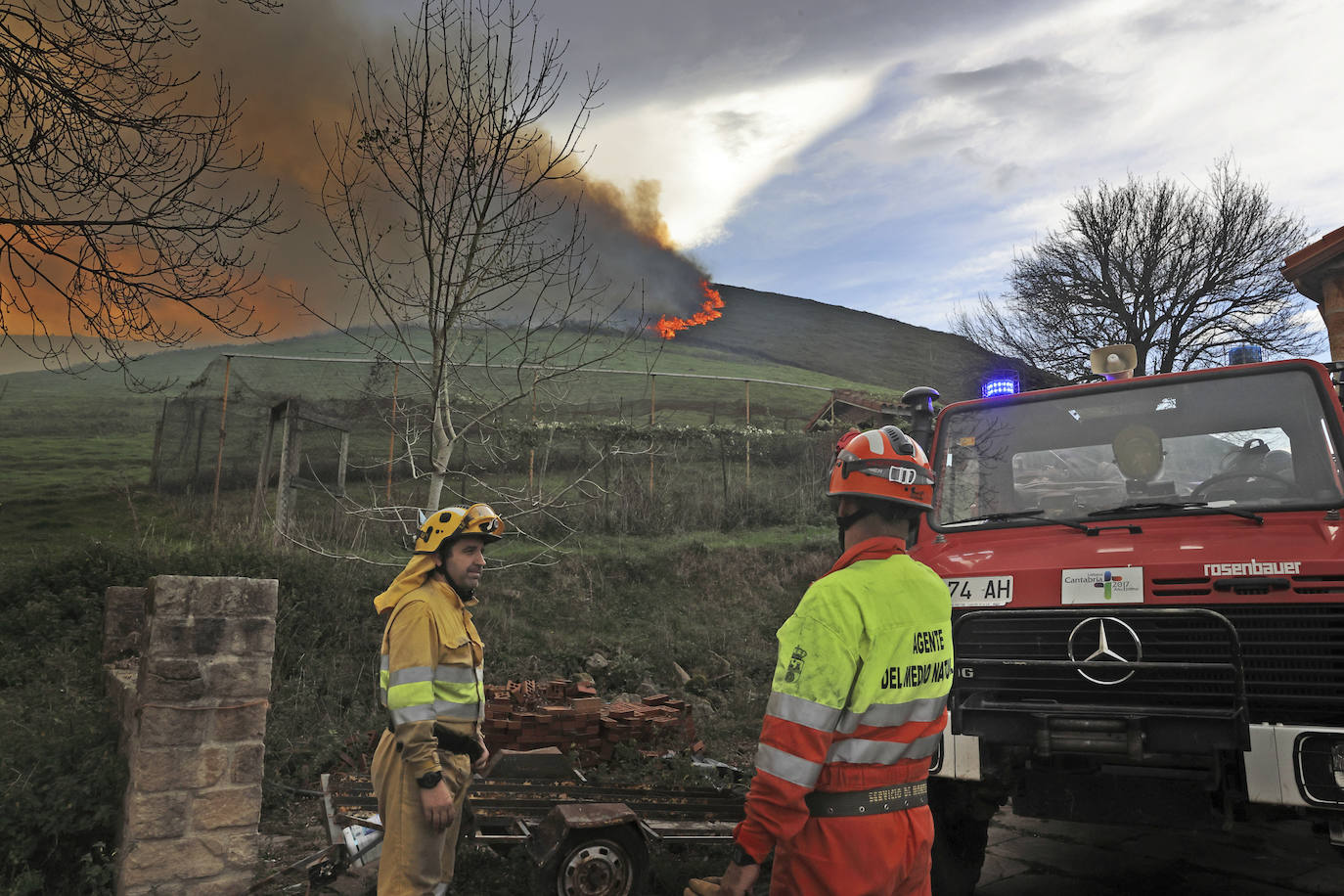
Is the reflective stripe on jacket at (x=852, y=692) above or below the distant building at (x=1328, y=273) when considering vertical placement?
below

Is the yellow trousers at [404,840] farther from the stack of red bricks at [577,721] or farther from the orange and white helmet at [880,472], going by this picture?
the stack of red bricks at [577,721]

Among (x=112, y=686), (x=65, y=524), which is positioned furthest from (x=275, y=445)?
(x=112, y=686)

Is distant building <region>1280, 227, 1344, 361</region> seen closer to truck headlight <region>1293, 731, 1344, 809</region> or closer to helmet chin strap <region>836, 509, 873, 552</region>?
truck headlight <region>1293, 731, 1344, 809</region>

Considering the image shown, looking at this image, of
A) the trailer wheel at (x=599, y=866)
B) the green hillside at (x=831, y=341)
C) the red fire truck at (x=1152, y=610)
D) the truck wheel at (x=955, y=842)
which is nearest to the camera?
the red fire truck at (x=1152, y=610)

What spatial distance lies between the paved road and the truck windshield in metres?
2.17

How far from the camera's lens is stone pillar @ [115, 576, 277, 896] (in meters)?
4.27

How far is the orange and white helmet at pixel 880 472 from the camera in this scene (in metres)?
2.60

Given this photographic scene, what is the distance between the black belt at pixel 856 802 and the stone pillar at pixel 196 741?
3346 millimetres

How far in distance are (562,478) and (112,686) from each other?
838 cm

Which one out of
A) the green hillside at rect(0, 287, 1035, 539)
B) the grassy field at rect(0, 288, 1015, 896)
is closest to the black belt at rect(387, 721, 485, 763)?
the grassy field at rect(0, 288, 1015, 896)

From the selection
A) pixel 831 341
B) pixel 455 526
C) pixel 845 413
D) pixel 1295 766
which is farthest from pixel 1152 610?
pixel 831 341

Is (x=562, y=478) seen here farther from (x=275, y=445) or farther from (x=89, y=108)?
(x=89, y=108)

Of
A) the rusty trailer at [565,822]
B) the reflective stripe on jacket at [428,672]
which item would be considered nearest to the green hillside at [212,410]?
the rusty trailer at [565,822]

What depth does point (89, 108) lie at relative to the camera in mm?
5742
